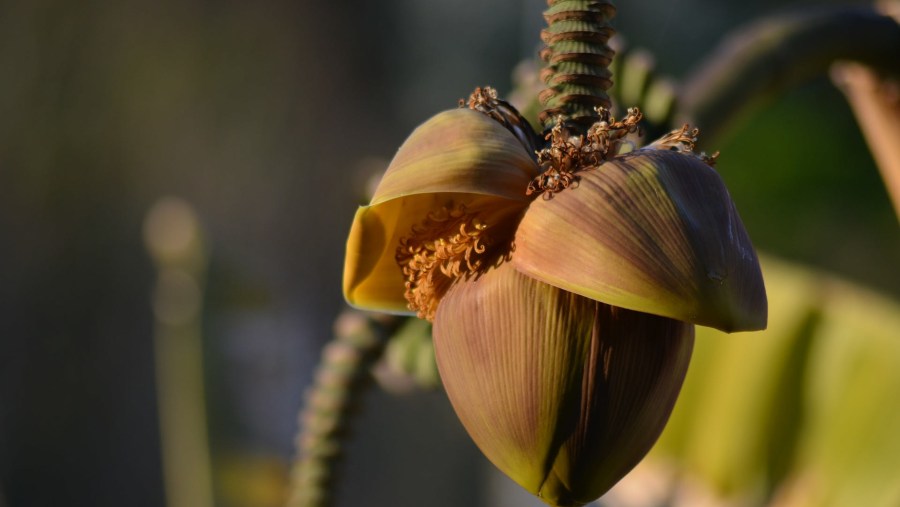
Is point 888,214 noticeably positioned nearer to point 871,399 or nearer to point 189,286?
point 871,399

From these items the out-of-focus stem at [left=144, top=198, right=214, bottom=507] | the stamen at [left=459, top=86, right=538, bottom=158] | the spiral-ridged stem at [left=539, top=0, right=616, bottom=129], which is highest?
the spiral-ridged stem at [left=539, top=0, right=616, bottom=129]

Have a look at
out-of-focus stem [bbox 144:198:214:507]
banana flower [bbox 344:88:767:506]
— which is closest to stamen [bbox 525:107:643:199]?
banana flower [bbox 344:88:767:506]

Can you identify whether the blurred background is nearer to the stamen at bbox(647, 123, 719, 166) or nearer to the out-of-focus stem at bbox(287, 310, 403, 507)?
the out-of-focus stem at bbox(287, 310, 403, 507)

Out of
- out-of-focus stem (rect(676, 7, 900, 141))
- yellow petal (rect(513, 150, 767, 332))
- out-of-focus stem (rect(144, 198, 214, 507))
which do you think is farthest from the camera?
out-of-focus stem (rect(144, 198, 214, 507))

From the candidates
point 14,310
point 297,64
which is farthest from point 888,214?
point 14,310

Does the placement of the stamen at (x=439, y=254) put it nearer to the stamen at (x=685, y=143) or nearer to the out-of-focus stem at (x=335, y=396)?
the stamen at (x=685, y=143)

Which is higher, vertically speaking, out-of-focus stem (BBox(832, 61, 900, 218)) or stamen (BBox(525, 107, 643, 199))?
out-of-focus stem (BBox(832, 61, 900, 218))

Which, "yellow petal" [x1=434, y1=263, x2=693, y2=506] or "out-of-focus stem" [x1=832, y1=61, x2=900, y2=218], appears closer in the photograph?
"yellow petal" [x1=434, y1=263, x2=693, y2=506]

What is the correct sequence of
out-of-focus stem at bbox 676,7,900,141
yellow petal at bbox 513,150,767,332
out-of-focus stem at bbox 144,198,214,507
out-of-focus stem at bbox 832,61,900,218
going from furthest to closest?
out-of-focus stem at bbox 144,198,214,507 → out-of-focus stem at bbox 832,61,900,218 → out-of-focus stem at bbox 676,7,900,141 → yellow petal at bbox 513,150,767,332

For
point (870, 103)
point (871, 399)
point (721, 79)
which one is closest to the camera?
point (721, 79)
